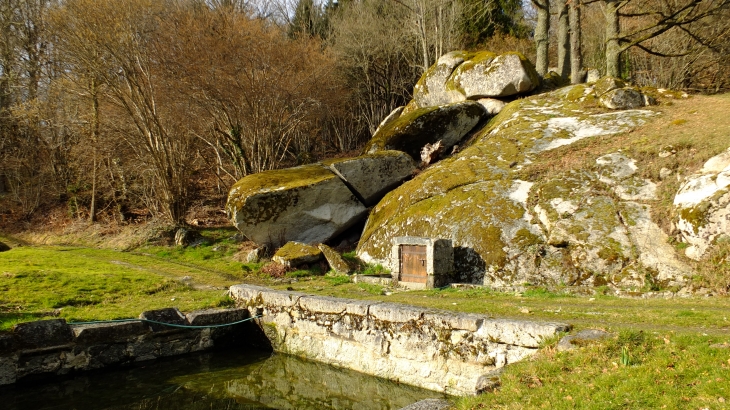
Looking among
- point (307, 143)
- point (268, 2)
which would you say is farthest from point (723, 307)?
point (268, 2)

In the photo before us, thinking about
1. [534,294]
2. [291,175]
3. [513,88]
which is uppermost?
[513,88]

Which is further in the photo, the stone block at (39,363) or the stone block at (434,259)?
the stone block at (434,259)

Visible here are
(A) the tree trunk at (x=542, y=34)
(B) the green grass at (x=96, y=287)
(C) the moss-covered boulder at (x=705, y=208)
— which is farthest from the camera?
(A) the tree trunk at (x=542, y=34)

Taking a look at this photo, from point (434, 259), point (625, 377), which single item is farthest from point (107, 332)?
point (625, 377)

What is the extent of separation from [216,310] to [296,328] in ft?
5.34

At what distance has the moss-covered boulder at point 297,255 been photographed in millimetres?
13820

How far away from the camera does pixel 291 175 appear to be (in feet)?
53.5

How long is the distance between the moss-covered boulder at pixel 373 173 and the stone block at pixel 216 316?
25.5 ft

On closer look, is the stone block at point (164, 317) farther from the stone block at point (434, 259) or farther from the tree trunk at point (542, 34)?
the tree trunk at point (542, 34)

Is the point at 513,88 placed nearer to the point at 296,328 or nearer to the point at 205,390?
the point at 296,328

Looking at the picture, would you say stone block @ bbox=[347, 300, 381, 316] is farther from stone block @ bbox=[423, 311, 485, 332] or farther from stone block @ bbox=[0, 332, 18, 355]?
stone block @ bbox=[0, 332, 18, 355]

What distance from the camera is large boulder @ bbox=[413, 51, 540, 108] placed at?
18.9 meters

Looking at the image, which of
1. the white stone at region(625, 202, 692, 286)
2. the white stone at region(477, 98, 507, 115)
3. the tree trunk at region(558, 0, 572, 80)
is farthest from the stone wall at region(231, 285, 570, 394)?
the tree trunk at region(558, 0, 572, 80)

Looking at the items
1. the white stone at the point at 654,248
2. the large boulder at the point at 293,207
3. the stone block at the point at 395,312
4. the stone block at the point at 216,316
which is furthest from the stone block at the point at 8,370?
the white stone at the point at 654,248
